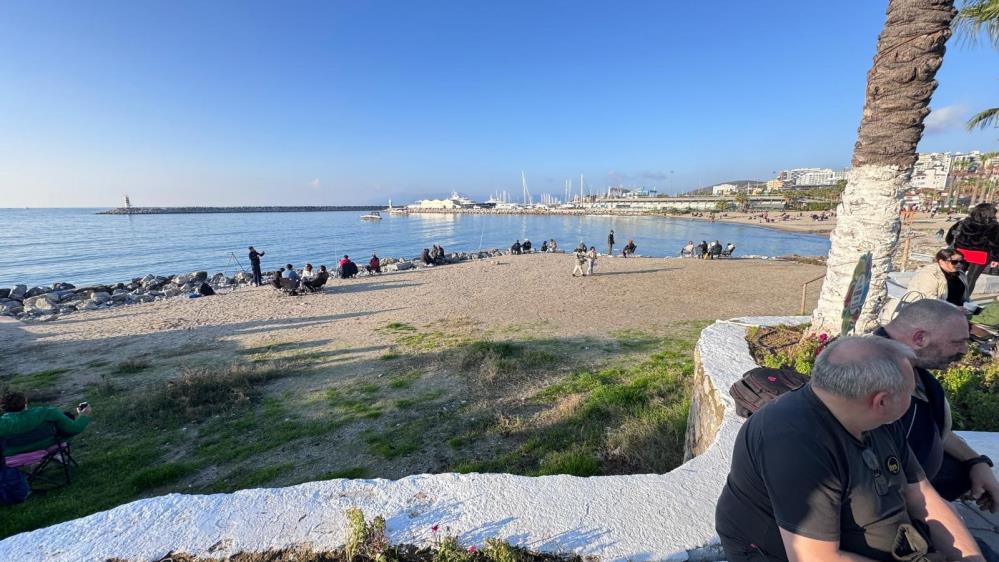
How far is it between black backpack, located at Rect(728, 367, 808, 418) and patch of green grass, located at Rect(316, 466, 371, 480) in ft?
11.8

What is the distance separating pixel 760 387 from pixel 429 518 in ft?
8.81

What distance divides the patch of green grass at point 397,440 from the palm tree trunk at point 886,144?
5.18m

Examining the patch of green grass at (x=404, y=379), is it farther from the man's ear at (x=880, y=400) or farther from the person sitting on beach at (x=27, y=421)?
the man's ear at (x=880, y=400)

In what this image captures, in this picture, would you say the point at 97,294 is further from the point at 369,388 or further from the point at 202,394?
the point at 369,388

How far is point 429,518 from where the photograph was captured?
237 cm

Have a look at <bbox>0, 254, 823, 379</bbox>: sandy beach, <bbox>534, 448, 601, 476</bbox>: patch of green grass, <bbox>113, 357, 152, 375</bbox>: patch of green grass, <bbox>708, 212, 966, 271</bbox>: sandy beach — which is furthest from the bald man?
<bbox>708, 212, 966, 271</bbox>: sandy beach

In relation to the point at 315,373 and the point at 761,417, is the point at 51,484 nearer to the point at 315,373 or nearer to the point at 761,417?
the point at 315,373

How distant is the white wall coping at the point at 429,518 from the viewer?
7.19 ft

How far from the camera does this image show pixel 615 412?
17.2 feet

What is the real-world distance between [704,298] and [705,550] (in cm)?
1177

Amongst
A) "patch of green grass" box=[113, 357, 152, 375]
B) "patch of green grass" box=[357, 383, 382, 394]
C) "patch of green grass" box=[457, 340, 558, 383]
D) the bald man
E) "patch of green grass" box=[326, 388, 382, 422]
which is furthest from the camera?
"patch of green grass" box=[113, 357, 152, 375]

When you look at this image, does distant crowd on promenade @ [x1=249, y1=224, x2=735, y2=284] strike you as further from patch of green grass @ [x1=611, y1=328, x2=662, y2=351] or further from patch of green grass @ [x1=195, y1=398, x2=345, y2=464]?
patch of green grass @ [x1=195, y1=398, x2=345, y2=464]

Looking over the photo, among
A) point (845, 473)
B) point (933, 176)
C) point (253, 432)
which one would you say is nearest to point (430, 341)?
point (253, 432)

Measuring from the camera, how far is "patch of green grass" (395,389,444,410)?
19.5 ft
